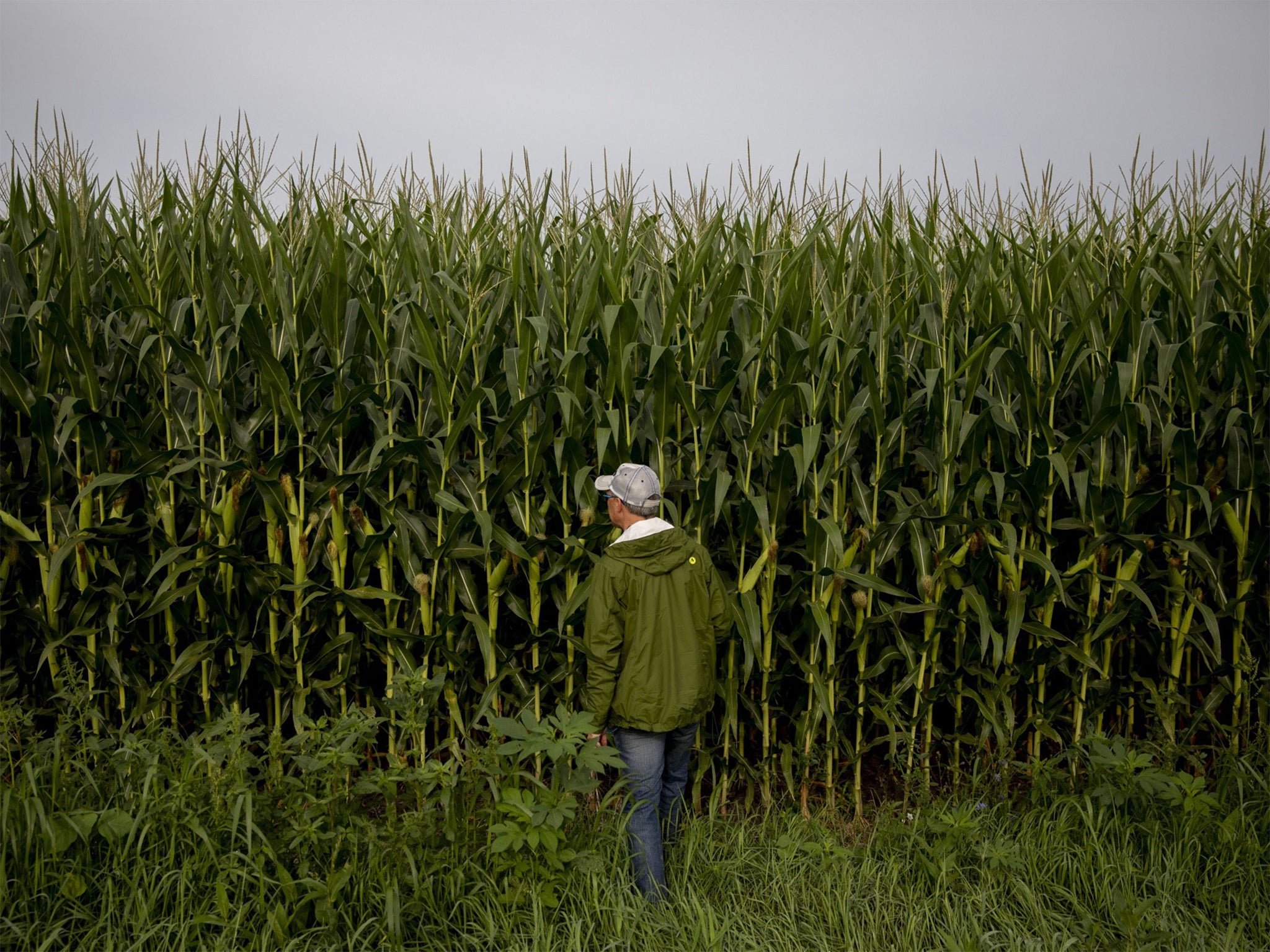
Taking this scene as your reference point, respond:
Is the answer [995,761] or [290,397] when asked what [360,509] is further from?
[995,761]

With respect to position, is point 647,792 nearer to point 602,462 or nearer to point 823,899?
point 823,899

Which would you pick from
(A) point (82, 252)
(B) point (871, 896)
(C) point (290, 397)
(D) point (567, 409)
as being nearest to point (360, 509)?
(C) point (290, 397)

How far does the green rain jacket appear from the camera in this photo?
337 centimetres

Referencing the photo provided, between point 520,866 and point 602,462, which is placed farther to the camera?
point 602,462

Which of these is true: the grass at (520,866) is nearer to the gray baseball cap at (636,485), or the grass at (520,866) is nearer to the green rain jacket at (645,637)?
the green rain jacket at (645,637)

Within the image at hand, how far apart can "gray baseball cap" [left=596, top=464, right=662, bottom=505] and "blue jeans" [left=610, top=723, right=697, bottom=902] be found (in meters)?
0.98

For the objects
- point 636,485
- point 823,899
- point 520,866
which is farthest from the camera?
point 823,899

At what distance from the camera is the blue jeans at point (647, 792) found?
3451 mm

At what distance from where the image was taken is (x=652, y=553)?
337 centimetres

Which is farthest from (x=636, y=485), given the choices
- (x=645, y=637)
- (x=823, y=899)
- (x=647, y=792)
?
(x=823, y=899)

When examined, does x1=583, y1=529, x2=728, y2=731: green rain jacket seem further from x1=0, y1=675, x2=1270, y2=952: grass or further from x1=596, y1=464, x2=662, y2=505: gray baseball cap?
x1=0, y1=675, x2=1270, y2=952: grass

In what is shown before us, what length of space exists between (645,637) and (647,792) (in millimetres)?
705

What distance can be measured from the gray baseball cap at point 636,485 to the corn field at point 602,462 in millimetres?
524

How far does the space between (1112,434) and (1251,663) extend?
1.43 metres
